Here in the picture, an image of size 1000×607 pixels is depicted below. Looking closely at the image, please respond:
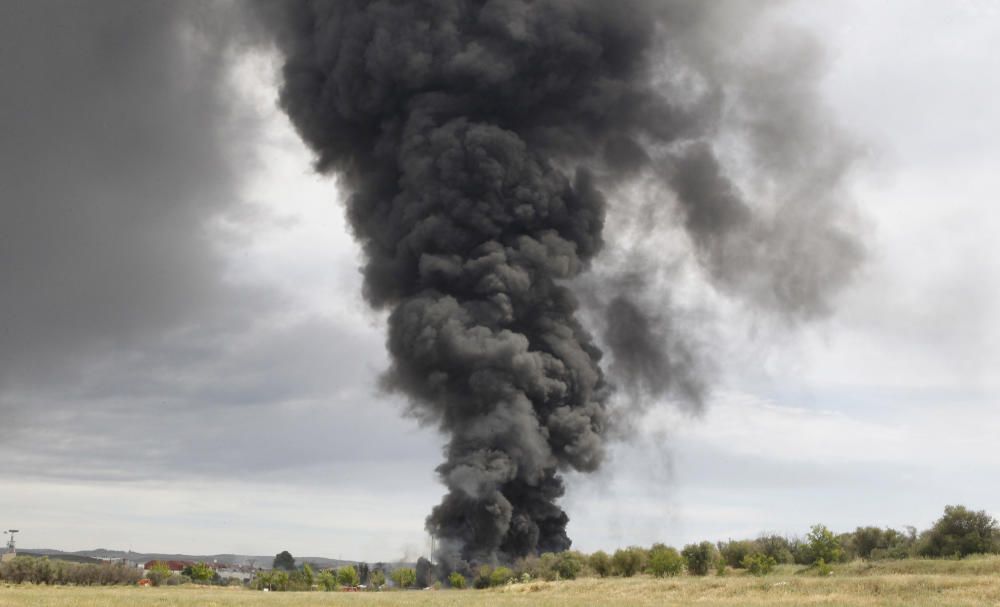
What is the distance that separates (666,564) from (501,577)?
27.9 feet

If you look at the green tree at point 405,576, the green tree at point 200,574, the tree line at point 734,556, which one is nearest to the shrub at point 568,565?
the tree line at point 734,556

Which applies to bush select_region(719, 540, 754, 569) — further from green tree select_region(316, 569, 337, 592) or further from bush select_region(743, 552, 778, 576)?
green tree select_region(316, 569, 337, 592)

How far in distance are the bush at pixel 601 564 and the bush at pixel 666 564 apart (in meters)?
3.31

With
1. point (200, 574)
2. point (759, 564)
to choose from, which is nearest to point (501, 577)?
point (759, 564)

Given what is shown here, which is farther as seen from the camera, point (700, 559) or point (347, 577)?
point (347, 577)

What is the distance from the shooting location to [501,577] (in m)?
49.8

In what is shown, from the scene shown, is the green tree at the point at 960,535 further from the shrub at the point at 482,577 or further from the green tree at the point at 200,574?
the green tree at the point at 200,574

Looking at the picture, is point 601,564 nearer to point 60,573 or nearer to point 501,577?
point 501,577

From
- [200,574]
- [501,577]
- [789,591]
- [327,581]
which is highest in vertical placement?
[200,574]

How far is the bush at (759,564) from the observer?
144ft

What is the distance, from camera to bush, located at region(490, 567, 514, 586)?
4966cm

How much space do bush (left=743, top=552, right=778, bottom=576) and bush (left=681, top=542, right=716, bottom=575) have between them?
78.2 inches

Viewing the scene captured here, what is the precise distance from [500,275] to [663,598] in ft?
78.5

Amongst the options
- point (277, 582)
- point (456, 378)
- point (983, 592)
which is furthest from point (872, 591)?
point (277, 582)
